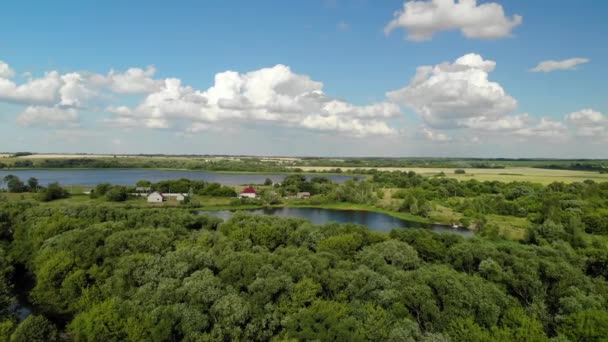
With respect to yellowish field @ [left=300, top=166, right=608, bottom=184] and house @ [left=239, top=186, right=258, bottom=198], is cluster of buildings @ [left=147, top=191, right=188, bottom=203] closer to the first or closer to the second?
house @ [left=239, top=186, right=258, bottom=198]

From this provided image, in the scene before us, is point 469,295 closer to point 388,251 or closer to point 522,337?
point 522,337

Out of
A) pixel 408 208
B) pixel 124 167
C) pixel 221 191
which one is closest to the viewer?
pixel 408 208

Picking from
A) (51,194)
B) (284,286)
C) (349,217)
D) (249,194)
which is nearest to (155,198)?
(249,194)

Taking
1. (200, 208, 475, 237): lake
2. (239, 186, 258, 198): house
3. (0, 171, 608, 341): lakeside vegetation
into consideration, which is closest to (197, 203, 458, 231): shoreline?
(200, 208, 475, 237): lake

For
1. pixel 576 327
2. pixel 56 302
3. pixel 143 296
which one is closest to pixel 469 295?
pixel 576 327

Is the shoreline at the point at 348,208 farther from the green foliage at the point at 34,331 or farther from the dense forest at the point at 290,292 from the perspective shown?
the green foliage at the point at 34,331

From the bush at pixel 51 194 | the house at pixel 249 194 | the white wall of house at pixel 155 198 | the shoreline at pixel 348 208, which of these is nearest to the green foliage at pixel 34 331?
the shoreline at pixel 348 208
